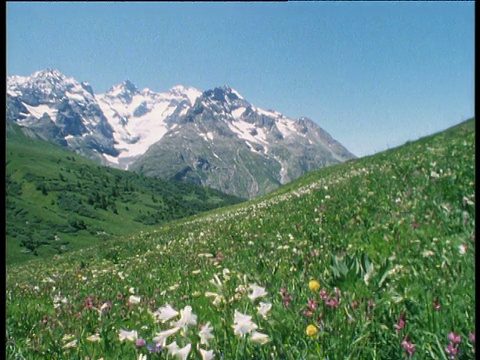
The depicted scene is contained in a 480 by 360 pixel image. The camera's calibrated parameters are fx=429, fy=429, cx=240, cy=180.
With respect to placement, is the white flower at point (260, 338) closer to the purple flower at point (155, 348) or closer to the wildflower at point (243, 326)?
the wildflower at point (243, 326)

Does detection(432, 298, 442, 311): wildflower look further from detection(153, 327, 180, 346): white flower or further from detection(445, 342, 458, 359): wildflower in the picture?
detection(153, 327, 180, 346): white flower

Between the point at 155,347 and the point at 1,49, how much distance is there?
168cm

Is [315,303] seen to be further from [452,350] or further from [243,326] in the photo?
[452,350]

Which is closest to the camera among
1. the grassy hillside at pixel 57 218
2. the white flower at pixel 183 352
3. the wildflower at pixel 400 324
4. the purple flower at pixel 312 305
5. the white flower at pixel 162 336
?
the white flower at pixel 183 352

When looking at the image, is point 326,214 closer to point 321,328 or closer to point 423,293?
point 423,293

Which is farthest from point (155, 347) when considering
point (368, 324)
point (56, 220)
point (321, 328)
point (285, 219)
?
point (56, 220)

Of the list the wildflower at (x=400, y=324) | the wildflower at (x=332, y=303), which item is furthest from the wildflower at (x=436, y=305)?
the wildflower at (x=332, y=303)

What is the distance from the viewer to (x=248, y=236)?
1023 cm

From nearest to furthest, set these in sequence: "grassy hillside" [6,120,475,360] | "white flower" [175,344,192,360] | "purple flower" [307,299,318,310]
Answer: "white flower" [175,344,192,360]
"grassy hillside" [6,120,475,360]
"purple flower" [307,299,318,310]

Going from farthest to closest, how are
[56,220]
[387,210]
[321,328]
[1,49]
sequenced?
1. [56,220]
2. [387,210]
3. [321,328]
4. [1,49]

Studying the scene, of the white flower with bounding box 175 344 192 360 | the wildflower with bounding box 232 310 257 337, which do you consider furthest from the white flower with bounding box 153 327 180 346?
the wildflower with bounding box 232 310 257 337

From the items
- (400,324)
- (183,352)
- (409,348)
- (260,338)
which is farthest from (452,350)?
(183,352)

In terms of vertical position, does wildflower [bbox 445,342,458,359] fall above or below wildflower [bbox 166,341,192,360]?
below

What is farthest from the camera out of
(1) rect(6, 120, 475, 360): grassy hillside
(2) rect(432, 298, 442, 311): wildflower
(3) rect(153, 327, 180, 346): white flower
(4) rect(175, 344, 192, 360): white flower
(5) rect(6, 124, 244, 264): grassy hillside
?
(5) rect(6, 124, 244, 264): grassy hillside
